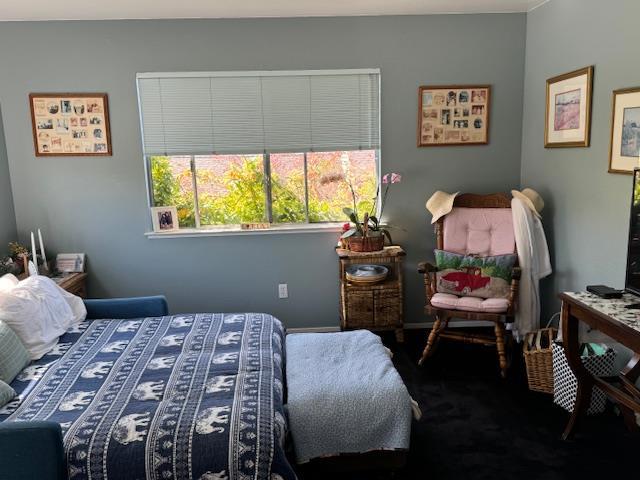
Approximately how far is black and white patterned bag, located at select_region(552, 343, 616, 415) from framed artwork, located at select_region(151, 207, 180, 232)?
9.05 ft

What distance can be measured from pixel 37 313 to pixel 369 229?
2222 millimetres

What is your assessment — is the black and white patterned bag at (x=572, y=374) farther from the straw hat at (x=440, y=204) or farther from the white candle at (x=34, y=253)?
the white candle at (x=34, y=253)

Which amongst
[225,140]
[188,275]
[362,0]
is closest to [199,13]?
[225,140]

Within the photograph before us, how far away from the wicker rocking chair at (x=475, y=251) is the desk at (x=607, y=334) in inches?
27.4

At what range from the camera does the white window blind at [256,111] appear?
3596mm

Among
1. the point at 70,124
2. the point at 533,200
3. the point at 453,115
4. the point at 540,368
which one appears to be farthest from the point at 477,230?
the point at 70,124

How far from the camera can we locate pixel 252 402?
198 centimetres

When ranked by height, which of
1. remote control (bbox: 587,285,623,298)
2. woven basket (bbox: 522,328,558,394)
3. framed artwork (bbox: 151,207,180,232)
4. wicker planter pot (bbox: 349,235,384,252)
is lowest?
woven basket (bbox: 522,328,558,394)

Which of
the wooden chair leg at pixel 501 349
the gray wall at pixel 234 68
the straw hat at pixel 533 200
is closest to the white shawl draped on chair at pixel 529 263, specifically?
the straw hat at pixel 533 200

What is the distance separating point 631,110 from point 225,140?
8.45 ft

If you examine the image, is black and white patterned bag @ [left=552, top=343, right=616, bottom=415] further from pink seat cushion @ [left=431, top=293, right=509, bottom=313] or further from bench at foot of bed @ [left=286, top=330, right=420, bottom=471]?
bench at foot of bed @ [left=286, top=330, right=420, bottom=471]

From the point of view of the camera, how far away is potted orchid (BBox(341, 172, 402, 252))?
3613 mm

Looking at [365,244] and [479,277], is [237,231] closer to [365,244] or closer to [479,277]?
[365,244]

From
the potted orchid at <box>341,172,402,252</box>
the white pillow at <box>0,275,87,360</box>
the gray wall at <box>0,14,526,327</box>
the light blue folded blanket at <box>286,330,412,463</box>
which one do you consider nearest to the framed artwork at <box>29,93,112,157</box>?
the gray wall at <box>0,14,526,327</box>
